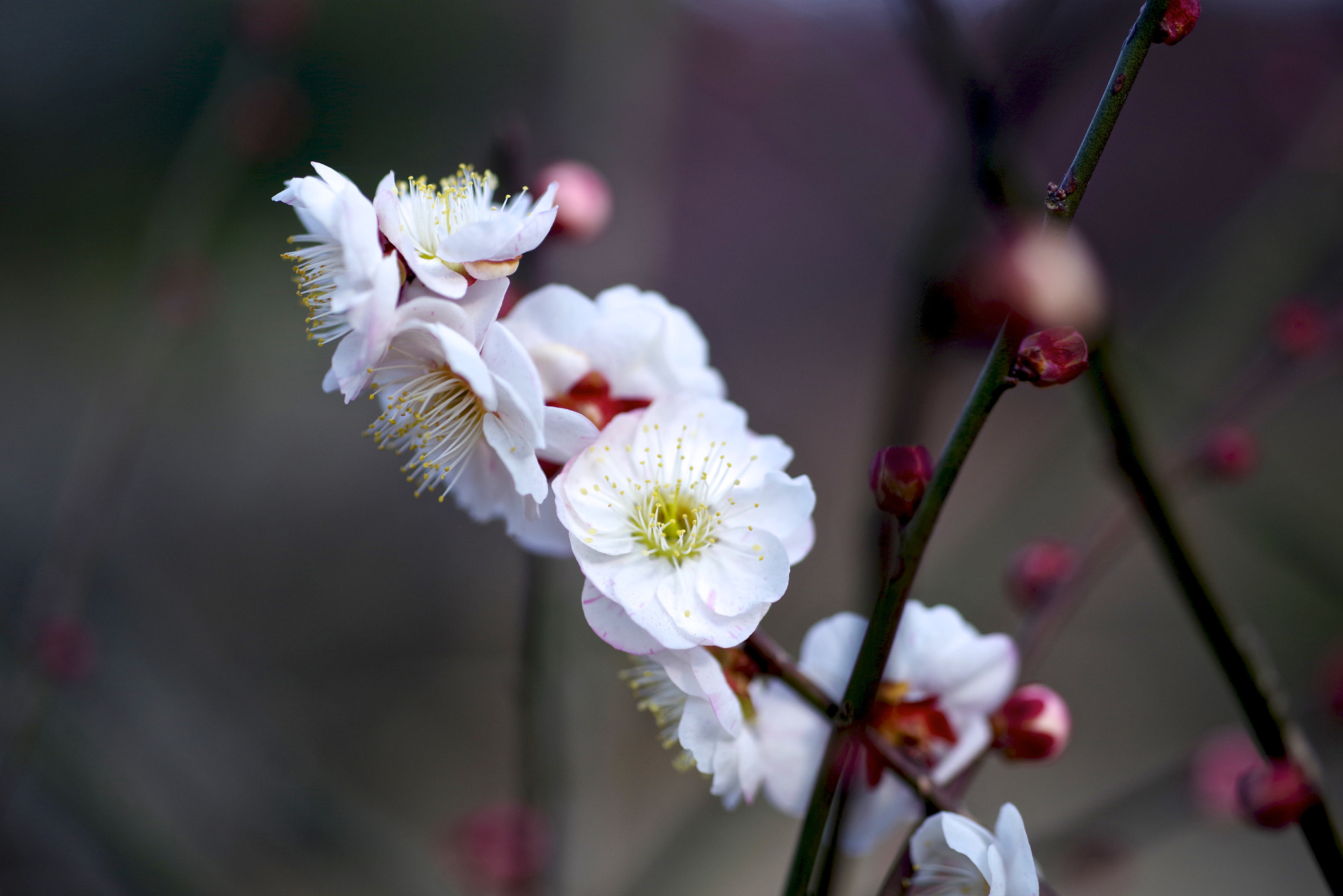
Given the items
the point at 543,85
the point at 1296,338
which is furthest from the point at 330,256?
the point at 543,85

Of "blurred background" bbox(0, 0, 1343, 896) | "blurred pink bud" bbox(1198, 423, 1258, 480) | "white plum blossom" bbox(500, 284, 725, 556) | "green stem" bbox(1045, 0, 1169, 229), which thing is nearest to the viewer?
"green stem" bbox(1045, 0, 1169, 229)

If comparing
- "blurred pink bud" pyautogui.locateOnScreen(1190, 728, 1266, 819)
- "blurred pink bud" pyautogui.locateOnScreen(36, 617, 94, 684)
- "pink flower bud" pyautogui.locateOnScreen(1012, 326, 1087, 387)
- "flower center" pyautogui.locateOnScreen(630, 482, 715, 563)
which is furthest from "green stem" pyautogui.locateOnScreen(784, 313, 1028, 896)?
"blurred pink bud" pyautogui.locateOnScreen(36, 617, 94, 684)

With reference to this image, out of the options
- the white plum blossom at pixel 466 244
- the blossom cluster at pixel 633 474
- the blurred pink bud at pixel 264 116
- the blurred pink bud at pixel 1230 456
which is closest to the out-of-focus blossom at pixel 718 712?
the blossom cluster at pixel 633 474

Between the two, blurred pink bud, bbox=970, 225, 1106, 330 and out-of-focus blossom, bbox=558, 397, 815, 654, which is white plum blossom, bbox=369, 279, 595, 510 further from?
blurred pink bud, bbox=970, 225, 1106, 330

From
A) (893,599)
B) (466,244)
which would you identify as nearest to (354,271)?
(466,244)

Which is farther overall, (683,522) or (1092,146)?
(683,522)

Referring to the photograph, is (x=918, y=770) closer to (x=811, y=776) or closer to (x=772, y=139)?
(x=811, y=776)

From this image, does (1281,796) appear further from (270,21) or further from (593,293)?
(270,21)

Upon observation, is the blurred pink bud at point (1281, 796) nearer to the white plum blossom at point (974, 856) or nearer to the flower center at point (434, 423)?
the white plum blossom at point (974, 856)
